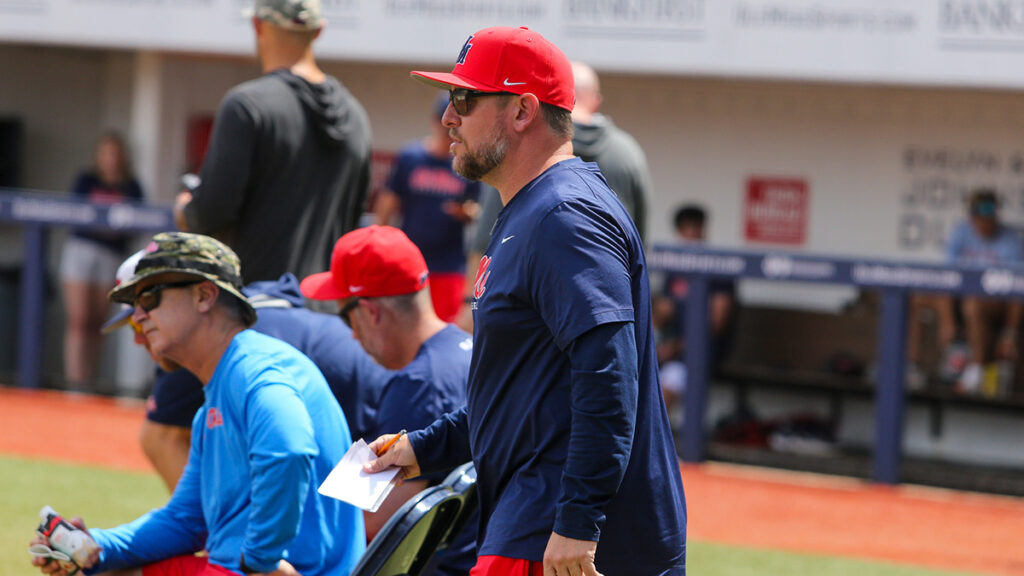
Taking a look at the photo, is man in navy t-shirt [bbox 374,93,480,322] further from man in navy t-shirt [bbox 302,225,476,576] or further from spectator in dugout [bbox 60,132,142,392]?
man in navy t-shirt [bbox 302,225,476,576]

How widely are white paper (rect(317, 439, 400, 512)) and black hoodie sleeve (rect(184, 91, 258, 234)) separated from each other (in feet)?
6.19

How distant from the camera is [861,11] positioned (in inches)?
374

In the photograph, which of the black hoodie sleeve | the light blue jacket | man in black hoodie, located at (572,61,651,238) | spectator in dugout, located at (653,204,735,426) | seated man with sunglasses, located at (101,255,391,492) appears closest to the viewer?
the light blue jacket

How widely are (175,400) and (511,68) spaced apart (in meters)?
2.65

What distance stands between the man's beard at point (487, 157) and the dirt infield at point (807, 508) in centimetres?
471

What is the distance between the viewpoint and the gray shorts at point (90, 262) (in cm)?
1041

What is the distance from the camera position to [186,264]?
11.5 feet

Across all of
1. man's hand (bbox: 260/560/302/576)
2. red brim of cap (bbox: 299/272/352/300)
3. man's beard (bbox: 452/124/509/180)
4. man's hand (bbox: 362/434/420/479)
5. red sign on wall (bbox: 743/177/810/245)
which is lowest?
red sign on wall (bbox: 743/177/810/245)

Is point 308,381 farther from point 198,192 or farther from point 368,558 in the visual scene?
point 198,192

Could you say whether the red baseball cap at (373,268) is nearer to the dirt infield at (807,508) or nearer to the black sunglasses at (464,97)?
the black sunglasses at (464,97)

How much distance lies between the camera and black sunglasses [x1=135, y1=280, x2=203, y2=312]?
11.6ft

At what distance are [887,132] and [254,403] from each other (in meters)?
8.34

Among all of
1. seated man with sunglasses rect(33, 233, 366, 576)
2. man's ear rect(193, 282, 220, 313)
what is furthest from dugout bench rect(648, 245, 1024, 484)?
man's ear rect(193, 282, 220, 313)

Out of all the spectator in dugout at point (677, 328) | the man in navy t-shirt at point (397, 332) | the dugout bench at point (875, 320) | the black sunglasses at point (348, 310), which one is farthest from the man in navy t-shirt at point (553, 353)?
the spectator in dugout at point (677, 328)
